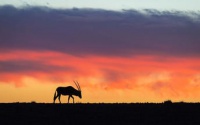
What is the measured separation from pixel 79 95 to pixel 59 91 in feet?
11.7
